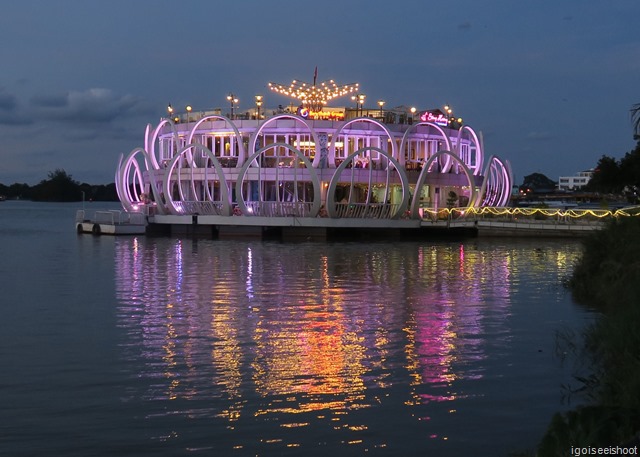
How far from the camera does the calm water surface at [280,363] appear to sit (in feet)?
35.8

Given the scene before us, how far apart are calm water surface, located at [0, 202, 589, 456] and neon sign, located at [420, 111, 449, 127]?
34593 mm

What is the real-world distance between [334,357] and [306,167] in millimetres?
45156

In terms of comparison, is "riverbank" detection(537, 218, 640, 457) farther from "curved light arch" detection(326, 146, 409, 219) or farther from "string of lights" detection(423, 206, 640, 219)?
"curved light arch" detection(326, 146, 409, 219)

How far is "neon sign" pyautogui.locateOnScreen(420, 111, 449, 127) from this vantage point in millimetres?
66062

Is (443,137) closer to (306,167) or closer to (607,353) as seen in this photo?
(306,167)

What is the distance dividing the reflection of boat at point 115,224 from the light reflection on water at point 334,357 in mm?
30201

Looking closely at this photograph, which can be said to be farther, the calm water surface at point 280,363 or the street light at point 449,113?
the street light at point 449,113

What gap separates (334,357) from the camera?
15820 millimetres

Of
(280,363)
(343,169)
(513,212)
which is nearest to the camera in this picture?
(280,363)

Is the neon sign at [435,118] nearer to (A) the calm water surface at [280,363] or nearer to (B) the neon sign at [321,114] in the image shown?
(B) the neon sign at [321,114]

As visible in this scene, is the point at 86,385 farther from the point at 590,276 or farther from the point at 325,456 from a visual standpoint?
the point at 590,276

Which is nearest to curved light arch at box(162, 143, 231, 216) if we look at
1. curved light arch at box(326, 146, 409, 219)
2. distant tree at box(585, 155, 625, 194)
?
curved light arch at box(326, 146, 409, 219)

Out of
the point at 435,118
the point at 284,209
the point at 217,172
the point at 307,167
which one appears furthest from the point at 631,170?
the point at 435,118

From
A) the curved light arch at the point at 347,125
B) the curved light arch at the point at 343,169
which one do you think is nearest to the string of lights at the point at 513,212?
the curved light arch at the point at 343,169
